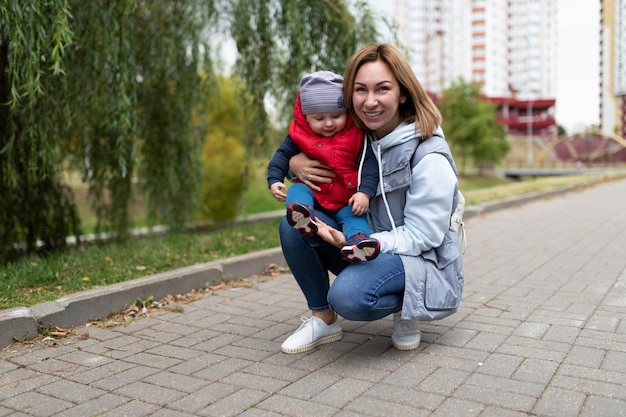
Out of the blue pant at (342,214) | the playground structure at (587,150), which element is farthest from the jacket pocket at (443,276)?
the playground structure at (587,150)

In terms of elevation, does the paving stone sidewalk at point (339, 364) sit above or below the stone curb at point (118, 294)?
below

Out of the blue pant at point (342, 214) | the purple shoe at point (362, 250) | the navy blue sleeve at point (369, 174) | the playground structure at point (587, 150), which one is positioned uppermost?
the navy blue sleeve at point (369, 174)

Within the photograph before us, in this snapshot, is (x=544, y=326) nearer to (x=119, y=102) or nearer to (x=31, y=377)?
(x=31, y=377)

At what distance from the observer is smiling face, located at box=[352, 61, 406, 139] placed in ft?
10.4

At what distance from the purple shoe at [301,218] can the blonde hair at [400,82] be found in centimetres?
61

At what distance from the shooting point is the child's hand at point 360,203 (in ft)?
10.3

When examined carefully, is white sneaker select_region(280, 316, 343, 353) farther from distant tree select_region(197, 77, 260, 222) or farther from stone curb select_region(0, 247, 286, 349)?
distant tree select_region(197, 77, 260, 222)

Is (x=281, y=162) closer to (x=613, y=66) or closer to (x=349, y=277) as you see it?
(x=349, y=277)

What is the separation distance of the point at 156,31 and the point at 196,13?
1.95 feet

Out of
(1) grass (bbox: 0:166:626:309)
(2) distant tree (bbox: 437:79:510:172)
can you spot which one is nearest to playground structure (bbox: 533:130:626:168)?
(2) distant tree (bbox: 437:79:510:172)

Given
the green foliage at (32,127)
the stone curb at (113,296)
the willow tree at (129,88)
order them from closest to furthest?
the stone curb at (113,296) < the green foliage at (32,127) < the willow tree at (129,88)

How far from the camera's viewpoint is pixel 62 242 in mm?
7316

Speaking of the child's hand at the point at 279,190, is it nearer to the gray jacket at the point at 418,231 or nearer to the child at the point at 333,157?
the child at the point at 333,157

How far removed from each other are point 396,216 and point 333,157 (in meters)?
0.48
